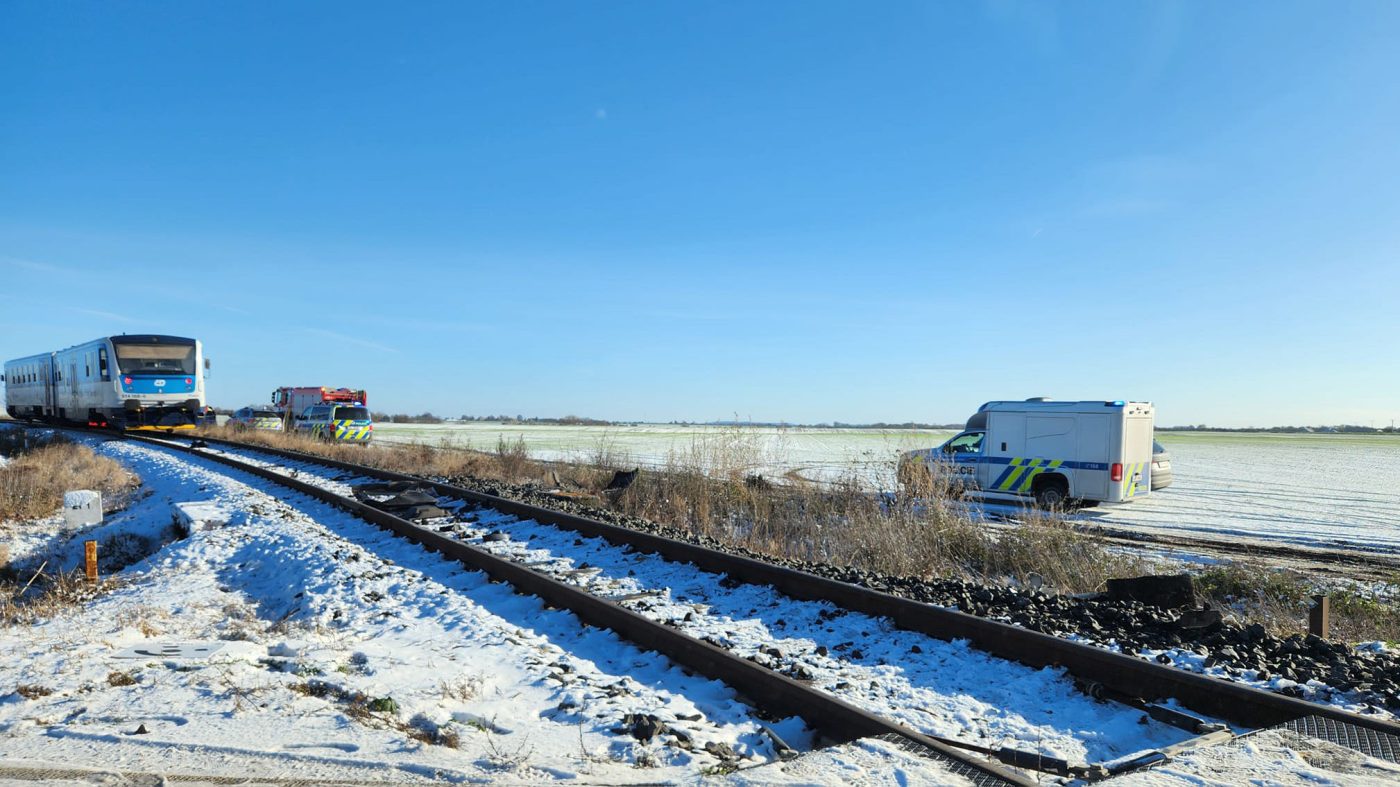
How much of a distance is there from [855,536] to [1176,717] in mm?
5757

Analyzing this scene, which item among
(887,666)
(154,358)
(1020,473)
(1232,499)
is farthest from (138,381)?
(1232,499)

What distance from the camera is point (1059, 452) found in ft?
54.0

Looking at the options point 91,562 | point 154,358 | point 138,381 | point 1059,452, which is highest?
point 154,358

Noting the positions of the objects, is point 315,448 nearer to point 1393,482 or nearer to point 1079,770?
point 1079,770

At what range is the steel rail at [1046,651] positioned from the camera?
3975 mm

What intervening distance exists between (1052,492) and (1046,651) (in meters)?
12.6

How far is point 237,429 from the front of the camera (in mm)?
36219

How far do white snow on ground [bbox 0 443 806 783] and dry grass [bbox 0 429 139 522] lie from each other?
326 inches

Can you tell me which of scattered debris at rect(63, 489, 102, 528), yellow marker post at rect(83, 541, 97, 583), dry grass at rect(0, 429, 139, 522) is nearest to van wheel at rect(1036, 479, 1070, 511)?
yellow marker post at rect(83, 541, 97, 583)

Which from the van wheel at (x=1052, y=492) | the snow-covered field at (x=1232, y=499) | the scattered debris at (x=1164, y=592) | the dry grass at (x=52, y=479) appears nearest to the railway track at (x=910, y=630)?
the scattered debris at (x=1164, y=592)

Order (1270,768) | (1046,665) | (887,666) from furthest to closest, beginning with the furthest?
1. (887,666)
2. (1046,665)
3. (1270,768)

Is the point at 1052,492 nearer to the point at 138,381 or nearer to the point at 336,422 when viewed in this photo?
the point at 336,422

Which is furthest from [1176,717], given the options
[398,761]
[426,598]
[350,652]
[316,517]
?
[316,517]

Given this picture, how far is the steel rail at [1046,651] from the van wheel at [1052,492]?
10.9 meters
